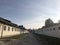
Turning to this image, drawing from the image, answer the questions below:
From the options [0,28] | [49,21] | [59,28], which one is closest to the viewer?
[0,28]

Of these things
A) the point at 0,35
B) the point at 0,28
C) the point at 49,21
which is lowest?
the point at 0,35

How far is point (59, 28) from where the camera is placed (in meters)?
26.6

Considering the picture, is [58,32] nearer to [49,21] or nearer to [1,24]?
[1,24]

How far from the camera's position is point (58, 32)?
89.8 ft

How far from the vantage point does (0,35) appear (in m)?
22.7

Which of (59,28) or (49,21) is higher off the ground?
(49,21)

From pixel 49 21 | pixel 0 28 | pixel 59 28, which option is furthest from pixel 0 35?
pixel 49 21

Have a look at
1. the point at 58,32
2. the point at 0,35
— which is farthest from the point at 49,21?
the point at 0,35

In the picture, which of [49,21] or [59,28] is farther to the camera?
[49,21]

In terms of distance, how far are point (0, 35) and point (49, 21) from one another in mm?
112259

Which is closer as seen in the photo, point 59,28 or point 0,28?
point 0,28

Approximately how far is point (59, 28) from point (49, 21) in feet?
345

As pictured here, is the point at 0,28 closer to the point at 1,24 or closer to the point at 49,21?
the point at 1,24

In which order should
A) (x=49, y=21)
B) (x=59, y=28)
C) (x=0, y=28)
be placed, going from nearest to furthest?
(x=0, y=28), (x=59, y=28), (x=49, y=21)
